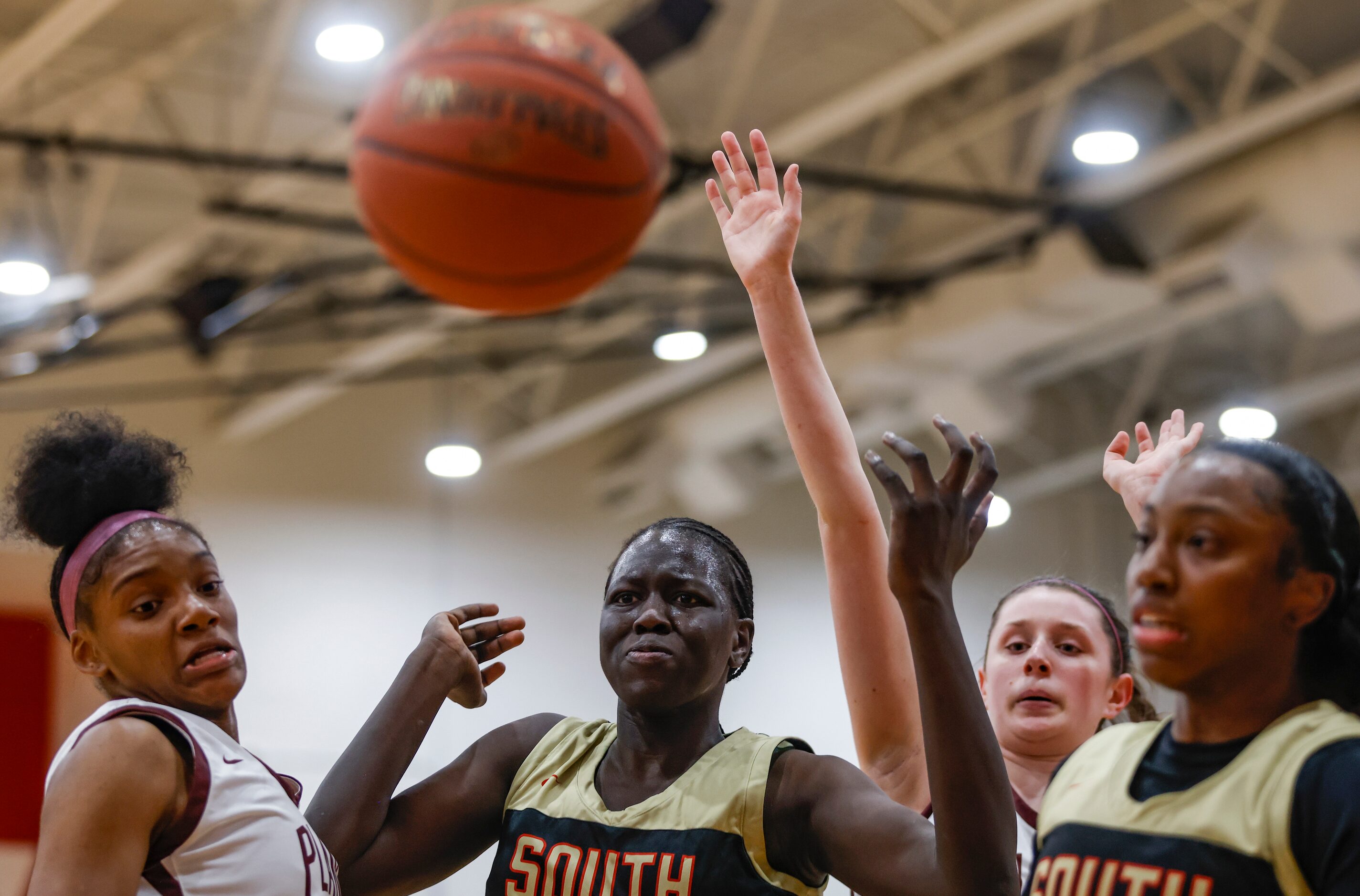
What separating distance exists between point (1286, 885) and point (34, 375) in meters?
9.76

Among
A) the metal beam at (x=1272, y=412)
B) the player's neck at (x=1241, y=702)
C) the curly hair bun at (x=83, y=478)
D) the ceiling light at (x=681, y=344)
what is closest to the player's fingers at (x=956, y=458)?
Result: the player's neck at (x=1241, y=702)

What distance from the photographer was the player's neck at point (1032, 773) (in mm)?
2795

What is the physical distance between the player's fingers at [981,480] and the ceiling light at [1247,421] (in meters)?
8.50

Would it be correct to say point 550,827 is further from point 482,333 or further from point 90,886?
point 482,333

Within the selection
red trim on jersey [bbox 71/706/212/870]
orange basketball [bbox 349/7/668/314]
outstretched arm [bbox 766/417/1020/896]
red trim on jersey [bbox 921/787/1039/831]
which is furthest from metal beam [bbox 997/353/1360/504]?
red trim on jersey [bbox 71/706/212/870]

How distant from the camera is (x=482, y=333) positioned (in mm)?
11516

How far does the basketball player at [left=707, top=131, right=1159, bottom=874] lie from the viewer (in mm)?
2566

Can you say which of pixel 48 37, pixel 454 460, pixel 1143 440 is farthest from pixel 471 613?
pixel 454 460

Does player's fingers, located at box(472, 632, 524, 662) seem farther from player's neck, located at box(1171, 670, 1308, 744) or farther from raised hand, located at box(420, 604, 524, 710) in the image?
player's neck, located at box(1171, 670, 1308, 744)

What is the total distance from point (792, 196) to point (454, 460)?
300 inches

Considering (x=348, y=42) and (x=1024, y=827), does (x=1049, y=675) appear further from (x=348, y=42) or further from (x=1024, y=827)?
(x=348, y=42)

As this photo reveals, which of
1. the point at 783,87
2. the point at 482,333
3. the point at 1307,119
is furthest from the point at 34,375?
the point at 1307,119

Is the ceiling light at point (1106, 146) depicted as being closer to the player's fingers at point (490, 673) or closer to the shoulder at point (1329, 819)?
the player's fingers at point (490, 673)

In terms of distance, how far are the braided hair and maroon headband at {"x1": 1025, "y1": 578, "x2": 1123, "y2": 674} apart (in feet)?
2.03
